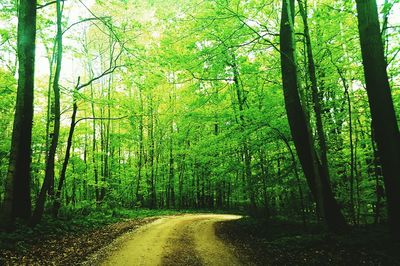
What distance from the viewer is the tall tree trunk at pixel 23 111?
9.14 meters

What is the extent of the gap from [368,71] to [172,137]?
24.4 meters

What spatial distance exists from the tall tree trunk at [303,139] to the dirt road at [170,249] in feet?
9.72

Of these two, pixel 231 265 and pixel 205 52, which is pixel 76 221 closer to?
pixel 231 265

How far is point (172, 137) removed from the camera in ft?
96.3

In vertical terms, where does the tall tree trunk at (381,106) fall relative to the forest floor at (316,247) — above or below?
Result: above

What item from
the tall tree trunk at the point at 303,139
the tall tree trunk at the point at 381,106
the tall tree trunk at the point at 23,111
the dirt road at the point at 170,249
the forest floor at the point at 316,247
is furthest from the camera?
the tall tree trunk at the point at 23,111

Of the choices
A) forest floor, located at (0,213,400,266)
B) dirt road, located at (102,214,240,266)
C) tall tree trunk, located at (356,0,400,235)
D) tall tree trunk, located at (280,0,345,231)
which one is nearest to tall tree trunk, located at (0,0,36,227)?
forest floor, located at (0,213,400,266)

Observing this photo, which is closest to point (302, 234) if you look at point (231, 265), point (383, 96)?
point (231, 265)

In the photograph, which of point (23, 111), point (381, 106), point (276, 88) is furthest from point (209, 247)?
point (23, 111)

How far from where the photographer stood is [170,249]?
8.25 metres

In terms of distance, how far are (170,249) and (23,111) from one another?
6.81 metres

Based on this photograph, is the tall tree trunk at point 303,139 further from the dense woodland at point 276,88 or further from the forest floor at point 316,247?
the forest floor at point 316,247

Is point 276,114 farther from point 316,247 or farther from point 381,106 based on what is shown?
point 316,247

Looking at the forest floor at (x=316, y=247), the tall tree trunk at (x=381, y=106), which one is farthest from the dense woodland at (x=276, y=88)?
the forest floor at (x=316, y=247)
